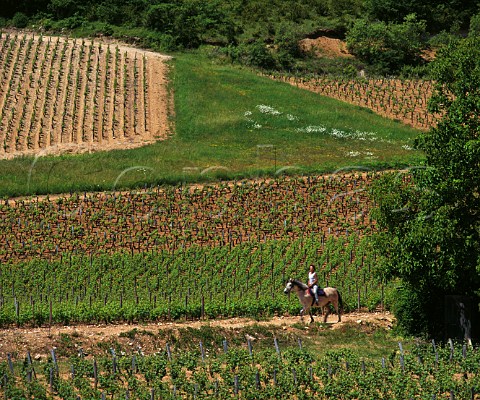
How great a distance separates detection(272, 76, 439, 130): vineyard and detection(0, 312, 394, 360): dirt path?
31297 millimetres

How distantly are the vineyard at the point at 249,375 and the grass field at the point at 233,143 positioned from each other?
22.5 meters

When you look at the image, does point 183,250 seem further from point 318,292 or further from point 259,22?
point 259,22

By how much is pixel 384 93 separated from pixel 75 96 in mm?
20475

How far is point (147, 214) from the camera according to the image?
152 feet

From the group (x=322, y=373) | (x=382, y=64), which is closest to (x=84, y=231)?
(x=322, y=373)

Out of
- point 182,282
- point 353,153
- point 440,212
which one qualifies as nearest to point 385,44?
point 353,153

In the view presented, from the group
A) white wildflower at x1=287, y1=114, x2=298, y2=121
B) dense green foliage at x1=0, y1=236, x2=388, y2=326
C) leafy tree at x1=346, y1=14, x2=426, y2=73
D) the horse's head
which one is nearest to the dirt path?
dense green foliage at x1=0, y1=236, x2=388, y2=326

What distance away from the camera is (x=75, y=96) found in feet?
219

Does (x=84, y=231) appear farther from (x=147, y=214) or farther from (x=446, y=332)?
(x=446, y=332)

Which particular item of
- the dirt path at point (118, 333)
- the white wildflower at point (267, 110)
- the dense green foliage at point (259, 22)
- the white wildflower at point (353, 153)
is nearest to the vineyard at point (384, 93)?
the dense green foliage at point (259, 22)

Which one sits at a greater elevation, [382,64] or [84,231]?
[382,64]

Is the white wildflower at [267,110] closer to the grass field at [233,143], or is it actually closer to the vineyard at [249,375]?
the grass field at [233,143]

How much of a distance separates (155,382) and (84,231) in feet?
61.9

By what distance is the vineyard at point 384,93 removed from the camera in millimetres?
65250
